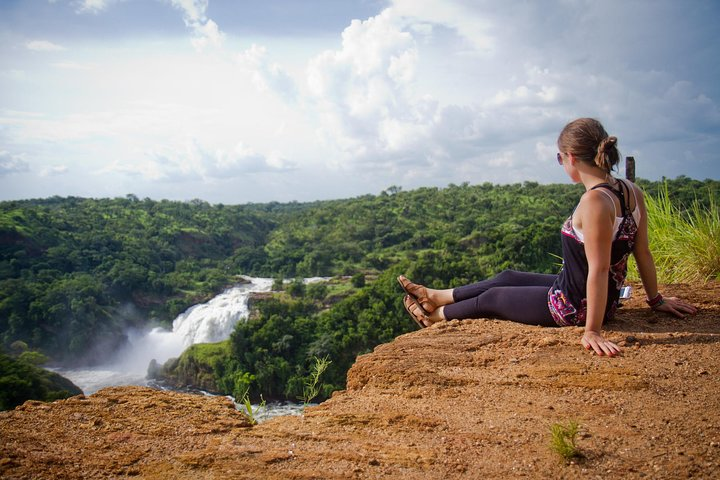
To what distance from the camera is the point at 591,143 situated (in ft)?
8.66

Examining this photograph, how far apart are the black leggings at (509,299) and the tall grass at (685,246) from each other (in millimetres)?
2105

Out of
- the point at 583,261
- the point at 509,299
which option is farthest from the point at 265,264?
the point at 583,261

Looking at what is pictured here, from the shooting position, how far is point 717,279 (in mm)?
4516

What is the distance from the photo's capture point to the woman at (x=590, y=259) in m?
2.58

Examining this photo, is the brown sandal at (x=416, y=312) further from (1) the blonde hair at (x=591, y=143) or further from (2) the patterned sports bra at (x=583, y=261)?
(1) the blonde hair at (x=591, y=143)

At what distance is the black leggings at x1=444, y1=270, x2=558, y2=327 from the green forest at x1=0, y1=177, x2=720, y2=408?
24.4 feet

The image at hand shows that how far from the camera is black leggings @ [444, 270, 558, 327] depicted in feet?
10.5

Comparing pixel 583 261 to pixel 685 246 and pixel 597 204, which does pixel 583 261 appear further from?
pixel 685 246

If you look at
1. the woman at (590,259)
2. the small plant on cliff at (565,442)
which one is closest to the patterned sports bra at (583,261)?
the woman at (590,259)

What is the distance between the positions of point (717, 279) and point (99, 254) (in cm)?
4641

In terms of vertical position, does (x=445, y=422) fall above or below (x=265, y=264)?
above

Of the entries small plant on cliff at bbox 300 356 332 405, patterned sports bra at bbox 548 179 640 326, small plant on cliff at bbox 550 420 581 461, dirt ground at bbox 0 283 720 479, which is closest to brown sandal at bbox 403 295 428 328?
dirt ground at bbox 0 283 720 479

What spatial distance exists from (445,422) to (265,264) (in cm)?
4849

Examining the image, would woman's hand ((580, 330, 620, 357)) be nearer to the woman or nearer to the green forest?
the woman
